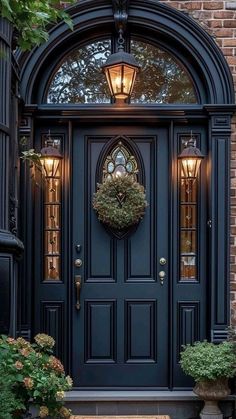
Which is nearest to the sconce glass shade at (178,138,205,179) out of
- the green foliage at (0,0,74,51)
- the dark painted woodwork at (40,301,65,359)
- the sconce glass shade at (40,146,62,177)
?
the sconce glass shade at (40,146,62,177)

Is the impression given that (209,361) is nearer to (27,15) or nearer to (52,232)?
(52,232)

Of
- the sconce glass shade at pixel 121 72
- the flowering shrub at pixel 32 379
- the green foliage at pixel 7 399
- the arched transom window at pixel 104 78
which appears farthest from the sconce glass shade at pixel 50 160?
the green foliage at pixel 7 399

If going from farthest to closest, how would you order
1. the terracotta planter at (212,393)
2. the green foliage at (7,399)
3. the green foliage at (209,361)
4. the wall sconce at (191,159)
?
1. the wall sconce at (191,159)
2. the terracotta planter at (212,393)
3. the green foliage at (209,361)
4. the green foliage at (7,399)

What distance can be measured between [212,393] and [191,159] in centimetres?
187

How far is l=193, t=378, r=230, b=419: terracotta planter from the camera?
507 centimetres

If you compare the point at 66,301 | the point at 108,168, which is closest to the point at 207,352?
the point at 66,301

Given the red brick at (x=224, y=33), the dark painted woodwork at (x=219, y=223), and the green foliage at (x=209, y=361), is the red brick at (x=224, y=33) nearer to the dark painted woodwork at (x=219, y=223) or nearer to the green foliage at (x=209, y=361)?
the dark painted woodwork at (x=219, y=223)

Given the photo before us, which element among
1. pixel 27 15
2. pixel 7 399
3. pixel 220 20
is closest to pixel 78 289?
pixel 7 399

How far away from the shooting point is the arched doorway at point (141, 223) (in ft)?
18.4

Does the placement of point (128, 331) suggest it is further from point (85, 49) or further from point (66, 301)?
point (85, 49)

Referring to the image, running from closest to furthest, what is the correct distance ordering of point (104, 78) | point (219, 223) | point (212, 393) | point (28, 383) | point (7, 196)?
1. point (28, 383)
2. point (7, 196)
3. point (212, 393)
4. point (219, 223)
5. point (104, 78)

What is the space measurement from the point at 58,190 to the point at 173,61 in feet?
4.85

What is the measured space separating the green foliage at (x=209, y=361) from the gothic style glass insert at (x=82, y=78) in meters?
2.21

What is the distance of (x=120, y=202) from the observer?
18.5 ft
